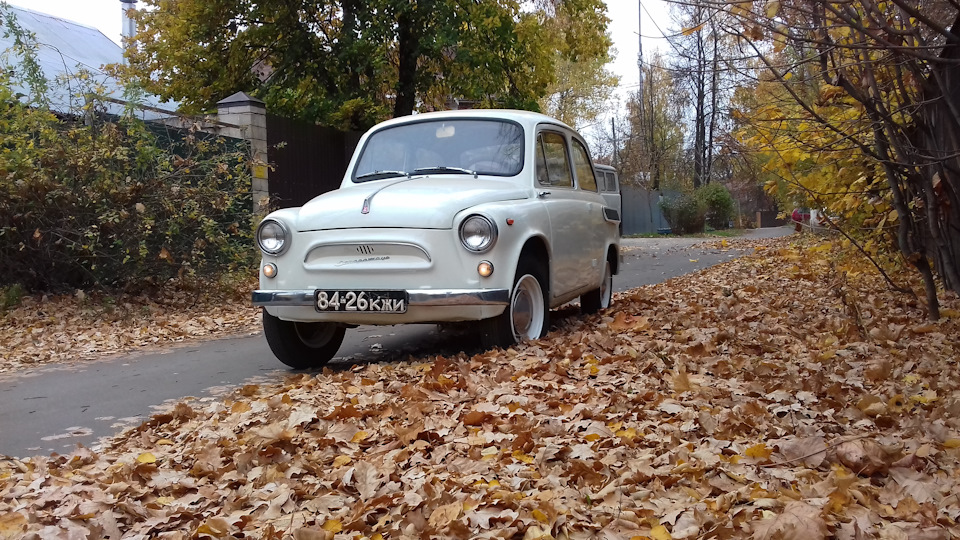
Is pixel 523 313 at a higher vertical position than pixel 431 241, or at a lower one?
lower

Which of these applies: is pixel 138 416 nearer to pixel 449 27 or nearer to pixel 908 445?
pixel 908 445

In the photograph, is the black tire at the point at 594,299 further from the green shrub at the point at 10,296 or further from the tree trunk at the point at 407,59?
the tree trunk at the point at 407,59

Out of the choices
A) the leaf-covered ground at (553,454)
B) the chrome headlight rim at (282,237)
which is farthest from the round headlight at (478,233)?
the chrome headlight rim at (282,237)

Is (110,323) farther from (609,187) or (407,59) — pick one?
(407,59)

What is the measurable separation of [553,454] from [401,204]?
2.33 meters

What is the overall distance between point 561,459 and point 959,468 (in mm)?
1396

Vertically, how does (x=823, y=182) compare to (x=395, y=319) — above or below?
above

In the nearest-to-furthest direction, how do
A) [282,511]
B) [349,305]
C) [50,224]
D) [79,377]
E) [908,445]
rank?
[282,511]
[908,445]
[349,305]
[79,377]
[50,224]

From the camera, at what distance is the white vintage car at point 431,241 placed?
16.3 ft

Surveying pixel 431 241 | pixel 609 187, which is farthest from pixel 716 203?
pixel 431 241

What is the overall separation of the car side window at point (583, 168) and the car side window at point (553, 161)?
0.73ft

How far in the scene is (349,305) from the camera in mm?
4992

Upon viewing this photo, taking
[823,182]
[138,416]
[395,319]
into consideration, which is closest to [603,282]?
[823,182]

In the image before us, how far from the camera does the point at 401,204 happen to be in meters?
5.11
